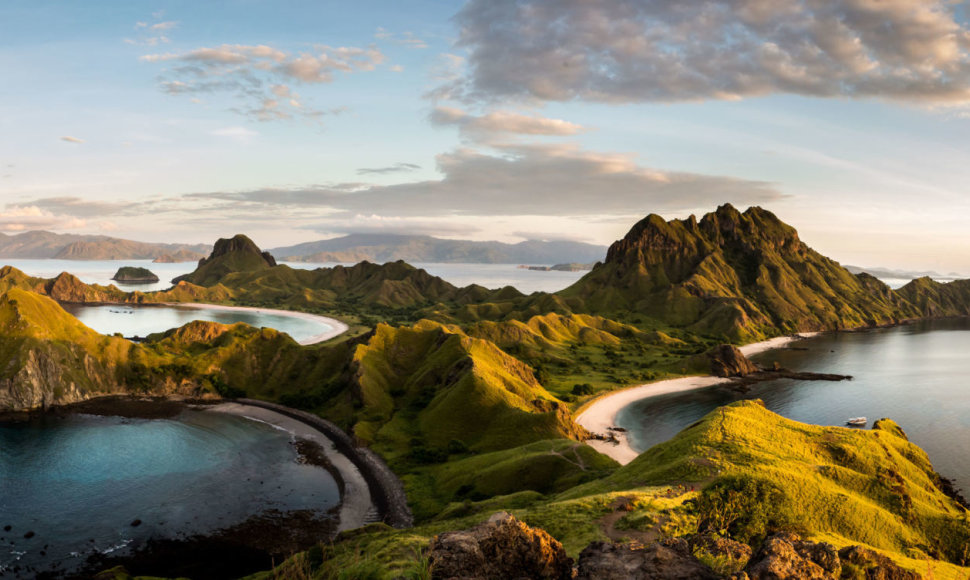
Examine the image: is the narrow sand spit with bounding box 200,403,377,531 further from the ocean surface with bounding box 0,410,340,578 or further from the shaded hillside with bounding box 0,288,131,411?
the shaded hillside with bounding box 0,288,131,411

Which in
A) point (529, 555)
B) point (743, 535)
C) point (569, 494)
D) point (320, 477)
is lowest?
point (320, 477)

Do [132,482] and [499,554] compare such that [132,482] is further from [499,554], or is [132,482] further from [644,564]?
[644,564]

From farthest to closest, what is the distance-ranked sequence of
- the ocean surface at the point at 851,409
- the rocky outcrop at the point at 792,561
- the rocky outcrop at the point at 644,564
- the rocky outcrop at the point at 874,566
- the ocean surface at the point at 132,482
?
the ocean surface at the point at 851,409 → the ocean surface at the point at 132,482 → the rocky outcrop at the point at 874,566 → the rocky outcrop at the point at 644,564 → the rocky outcrop at the point at 792,561

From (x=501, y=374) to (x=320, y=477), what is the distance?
5917cm

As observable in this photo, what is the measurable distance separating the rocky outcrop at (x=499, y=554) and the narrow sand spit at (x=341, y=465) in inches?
2589

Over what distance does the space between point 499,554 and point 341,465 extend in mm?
91932

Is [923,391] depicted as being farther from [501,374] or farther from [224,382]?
[224,382]

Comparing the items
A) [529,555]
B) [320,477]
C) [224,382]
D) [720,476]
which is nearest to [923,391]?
[720,476]

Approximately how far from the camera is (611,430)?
139m

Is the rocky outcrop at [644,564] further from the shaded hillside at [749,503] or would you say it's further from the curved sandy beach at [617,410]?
the curved sandy beach at [617,410]

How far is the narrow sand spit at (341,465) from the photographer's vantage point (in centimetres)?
8569

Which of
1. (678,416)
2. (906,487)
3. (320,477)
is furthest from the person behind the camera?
(678,416)

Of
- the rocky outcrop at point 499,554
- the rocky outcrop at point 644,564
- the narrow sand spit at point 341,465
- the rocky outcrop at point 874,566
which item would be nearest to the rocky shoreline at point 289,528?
the narrow sand spit at point 341,465

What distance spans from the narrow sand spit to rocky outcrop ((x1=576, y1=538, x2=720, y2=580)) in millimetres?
67454
